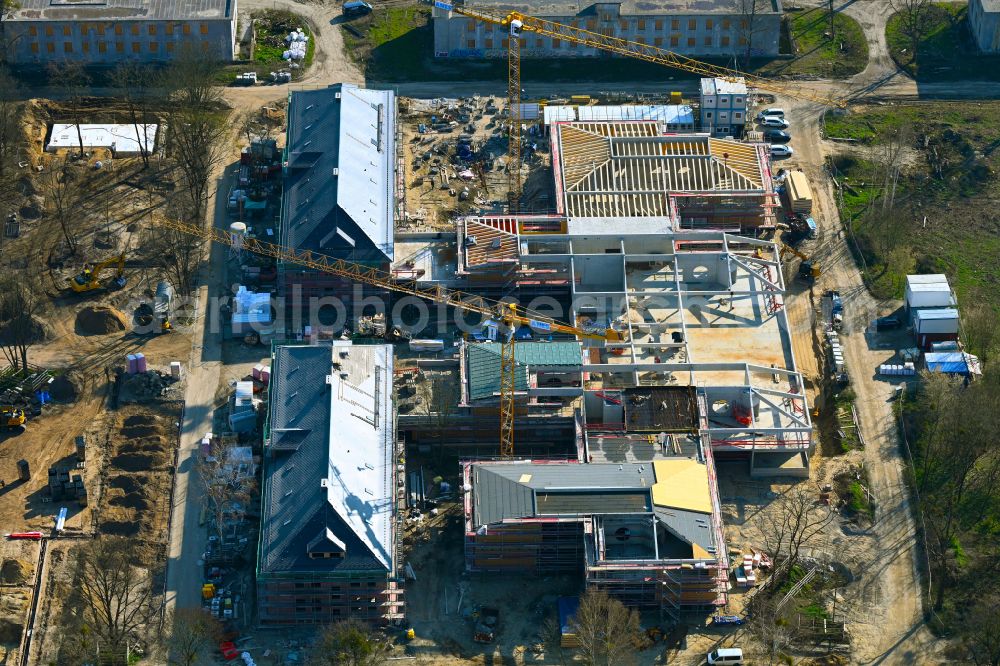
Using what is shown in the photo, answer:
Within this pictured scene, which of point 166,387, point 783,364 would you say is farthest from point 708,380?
point 166,387

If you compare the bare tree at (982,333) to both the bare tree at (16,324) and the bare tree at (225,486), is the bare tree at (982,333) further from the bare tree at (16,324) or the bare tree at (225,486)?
the bare tree at (16,324)

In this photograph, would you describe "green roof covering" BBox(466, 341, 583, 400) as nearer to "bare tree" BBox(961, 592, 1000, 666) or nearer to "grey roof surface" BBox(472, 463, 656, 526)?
"grey roof surface" BBox(472, 463, 656, 526)

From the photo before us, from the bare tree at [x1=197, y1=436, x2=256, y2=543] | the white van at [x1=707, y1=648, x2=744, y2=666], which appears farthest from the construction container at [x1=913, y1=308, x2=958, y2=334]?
the bare tree at [x1=197, y1=436, x2=256, y2=543]

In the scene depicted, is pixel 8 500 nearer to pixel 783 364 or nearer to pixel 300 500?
pixel 300 500

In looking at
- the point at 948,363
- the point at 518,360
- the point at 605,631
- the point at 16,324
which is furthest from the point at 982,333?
the point at 16,324

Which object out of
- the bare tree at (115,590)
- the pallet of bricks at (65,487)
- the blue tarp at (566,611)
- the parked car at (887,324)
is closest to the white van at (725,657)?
the blue tarp at (566,611)

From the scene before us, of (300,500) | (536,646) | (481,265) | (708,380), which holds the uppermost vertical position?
(481,265)
